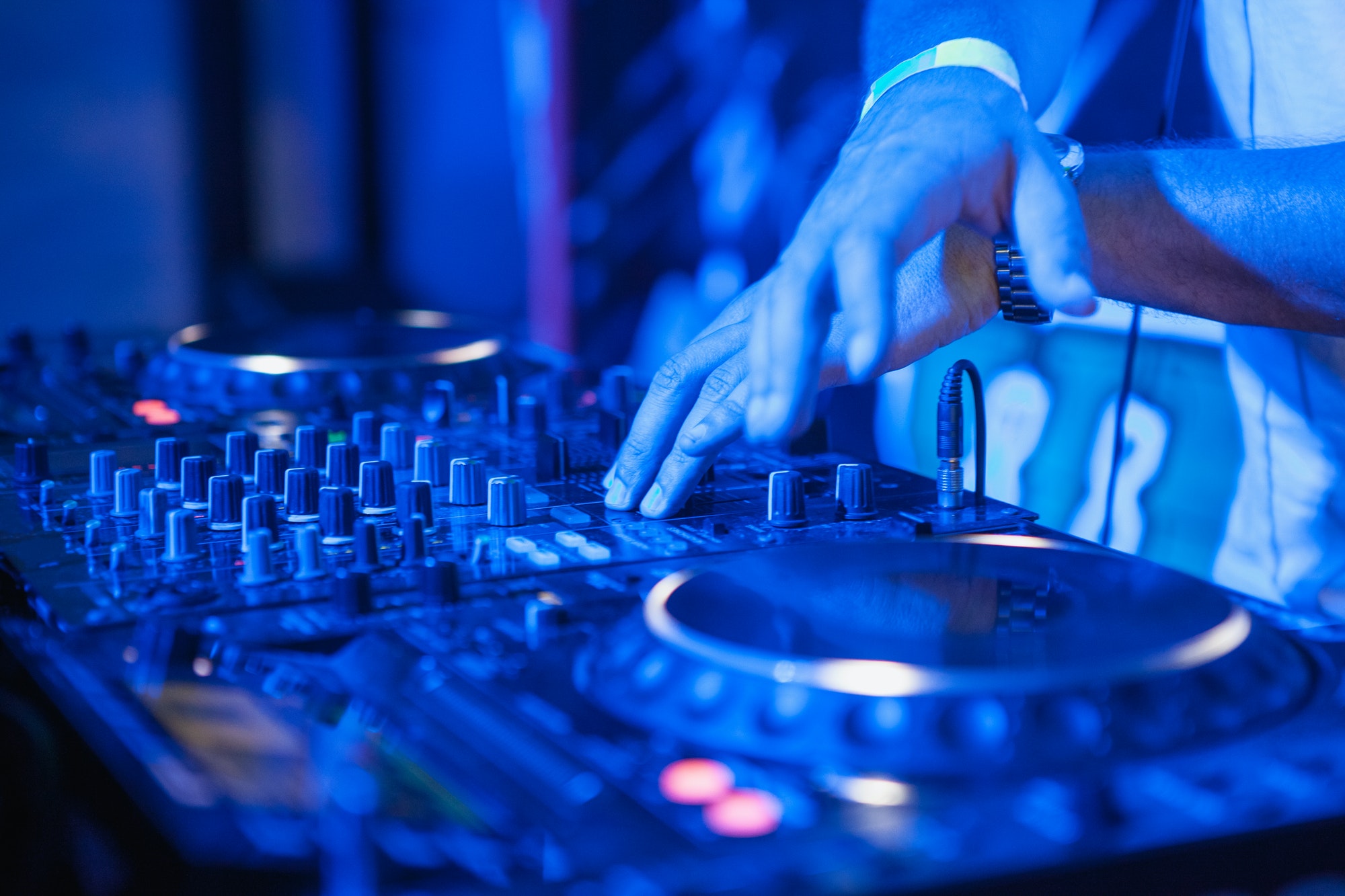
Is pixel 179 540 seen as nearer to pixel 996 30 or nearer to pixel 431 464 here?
pixel 431 464

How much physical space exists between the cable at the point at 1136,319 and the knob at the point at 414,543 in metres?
1.17

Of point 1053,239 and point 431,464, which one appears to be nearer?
point 1053,239

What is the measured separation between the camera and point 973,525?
1.10 m

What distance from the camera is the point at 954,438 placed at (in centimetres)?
112

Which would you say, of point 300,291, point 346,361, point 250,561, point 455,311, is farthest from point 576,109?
point 250,561

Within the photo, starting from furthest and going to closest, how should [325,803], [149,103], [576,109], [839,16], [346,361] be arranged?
[149,103] → [576,109] → [839,16] → [346,361] → [325,803]

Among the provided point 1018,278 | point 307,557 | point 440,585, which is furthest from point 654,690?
point 1018,278

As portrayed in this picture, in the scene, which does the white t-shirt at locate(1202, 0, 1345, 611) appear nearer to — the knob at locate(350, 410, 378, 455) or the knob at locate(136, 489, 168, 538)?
the knob at locate(350, 410, 378, 455)

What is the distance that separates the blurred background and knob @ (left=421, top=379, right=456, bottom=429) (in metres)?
0.97

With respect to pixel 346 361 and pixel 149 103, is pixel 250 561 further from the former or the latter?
pixel 149 103

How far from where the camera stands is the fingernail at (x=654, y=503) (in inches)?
43.4

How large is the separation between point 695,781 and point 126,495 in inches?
26.4

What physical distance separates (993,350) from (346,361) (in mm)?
1026

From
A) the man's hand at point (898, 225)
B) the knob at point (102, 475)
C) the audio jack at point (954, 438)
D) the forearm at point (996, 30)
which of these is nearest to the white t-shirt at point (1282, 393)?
the forearm at point (996, 30)
